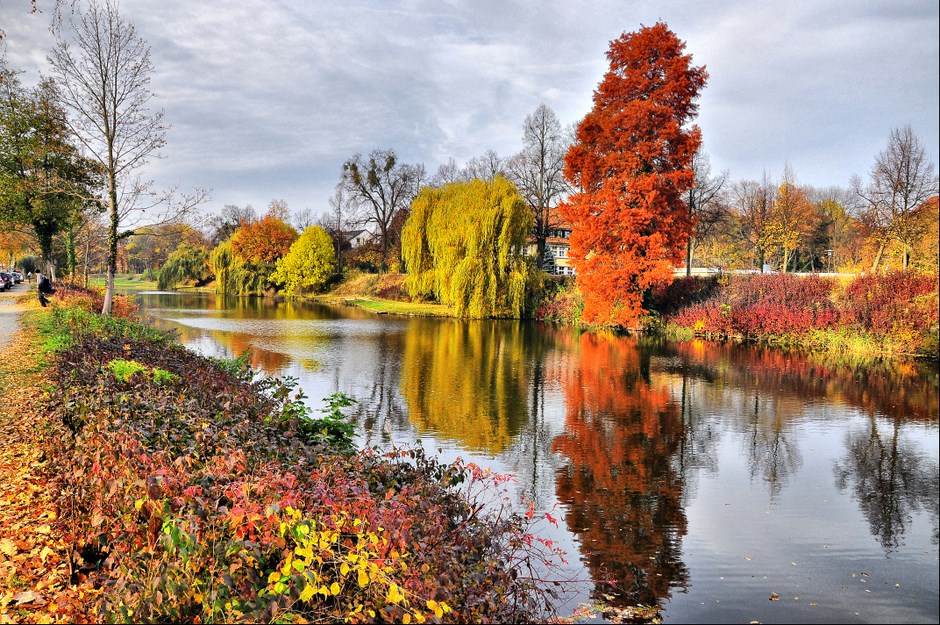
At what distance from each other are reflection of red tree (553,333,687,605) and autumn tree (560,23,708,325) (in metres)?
13.7

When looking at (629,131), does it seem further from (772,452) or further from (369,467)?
(369,467)

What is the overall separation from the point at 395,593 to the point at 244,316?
35.2 metres

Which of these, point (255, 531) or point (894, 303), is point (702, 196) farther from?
point (255, 531)

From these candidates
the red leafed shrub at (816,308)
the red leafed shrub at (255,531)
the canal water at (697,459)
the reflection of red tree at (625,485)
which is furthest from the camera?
the red leafed shrub at (816,308)

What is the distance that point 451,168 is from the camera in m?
67.2

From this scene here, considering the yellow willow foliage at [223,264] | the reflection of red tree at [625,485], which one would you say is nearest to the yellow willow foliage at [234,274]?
the yellow willow foliage at [223,264]

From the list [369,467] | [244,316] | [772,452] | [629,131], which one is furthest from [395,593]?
[244,316]

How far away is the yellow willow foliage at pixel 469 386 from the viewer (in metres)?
10.8

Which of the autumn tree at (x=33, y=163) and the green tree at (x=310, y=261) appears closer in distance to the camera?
the autumn tree at (x=33, y=163)

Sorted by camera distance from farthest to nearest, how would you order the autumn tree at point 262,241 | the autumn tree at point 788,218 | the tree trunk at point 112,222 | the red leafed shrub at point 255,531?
the autumn tree at point 262,241, the autumn tree at point 788,218, the tree trunk at point 112,222, the red leafed shrub at point 255,531

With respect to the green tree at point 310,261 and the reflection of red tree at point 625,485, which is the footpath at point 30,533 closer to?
the reflection of red tree at point 625,485

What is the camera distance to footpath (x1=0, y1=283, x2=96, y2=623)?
3609 millimetres

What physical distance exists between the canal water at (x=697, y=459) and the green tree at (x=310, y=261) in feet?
125

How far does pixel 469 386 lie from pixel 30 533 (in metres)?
10.9
